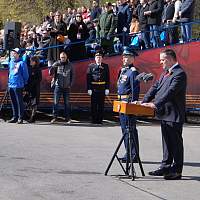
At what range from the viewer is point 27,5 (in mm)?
39406

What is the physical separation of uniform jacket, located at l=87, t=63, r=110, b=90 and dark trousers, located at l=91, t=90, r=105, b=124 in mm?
143

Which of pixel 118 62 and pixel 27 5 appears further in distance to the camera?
pixel 27 5

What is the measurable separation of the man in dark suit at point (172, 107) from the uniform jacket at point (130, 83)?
Answer: 0.76 metres

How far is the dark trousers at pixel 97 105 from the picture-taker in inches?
606

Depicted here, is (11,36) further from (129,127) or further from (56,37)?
(129,127)

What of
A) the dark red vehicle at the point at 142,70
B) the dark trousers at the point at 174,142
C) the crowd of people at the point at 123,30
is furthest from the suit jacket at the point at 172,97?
the dark red vehicle at the point at 142,70

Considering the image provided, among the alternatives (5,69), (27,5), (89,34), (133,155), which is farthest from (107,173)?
(27,5)

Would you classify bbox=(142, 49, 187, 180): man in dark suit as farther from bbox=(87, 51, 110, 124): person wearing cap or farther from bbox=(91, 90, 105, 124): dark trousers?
bbox=(91, 90, 105, 124): dark trousers

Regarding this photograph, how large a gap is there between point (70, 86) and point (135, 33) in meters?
2.46

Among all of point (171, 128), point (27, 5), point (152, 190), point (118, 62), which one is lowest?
point (152, 190)

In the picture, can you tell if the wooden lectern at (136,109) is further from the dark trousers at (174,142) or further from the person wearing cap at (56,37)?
the person wearing cap at (56,37)

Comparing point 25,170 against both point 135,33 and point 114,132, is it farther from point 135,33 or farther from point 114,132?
point 135,33

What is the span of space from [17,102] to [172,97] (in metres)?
7.40

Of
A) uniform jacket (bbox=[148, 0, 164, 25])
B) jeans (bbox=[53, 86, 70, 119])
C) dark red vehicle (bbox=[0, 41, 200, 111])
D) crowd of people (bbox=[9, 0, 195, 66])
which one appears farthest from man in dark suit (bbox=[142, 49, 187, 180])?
uniform jacket (bbox=[148, 0, 164, 25])
